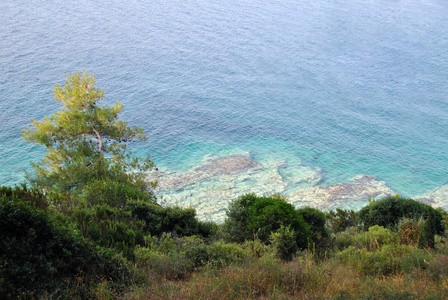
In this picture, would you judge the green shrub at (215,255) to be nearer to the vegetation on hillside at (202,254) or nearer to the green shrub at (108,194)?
the vegetation on hillside at (202,254)

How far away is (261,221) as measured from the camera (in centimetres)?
1240

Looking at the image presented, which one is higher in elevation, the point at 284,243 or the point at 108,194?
the point at 284,243

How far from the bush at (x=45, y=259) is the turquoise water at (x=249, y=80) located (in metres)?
27.8

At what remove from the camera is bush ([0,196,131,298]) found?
6746 mm

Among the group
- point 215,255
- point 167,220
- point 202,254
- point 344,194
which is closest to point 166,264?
point 202,254

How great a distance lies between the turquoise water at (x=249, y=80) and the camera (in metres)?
40.5

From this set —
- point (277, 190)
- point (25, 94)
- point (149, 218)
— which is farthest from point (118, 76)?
point (149, 218)

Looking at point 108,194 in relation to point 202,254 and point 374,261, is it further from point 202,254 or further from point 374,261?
point 374,261

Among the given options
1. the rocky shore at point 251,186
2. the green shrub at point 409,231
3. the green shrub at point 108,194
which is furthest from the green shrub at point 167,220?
the rocky shore at point 251,186

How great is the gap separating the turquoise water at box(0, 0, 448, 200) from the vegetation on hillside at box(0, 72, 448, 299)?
70.4 feet

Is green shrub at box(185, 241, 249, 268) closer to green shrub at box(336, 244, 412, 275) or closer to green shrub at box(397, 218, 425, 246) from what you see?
green shrub at box(336, 244, 412, 275)

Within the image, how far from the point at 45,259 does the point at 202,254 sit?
4.00 metres

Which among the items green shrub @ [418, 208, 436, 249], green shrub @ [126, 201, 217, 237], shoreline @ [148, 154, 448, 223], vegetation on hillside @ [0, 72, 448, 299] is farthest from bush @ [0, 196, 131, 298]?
shoreline @ [148, 154, 448, 223]

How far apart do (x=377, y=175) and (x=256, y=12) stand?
73193 millimetres
